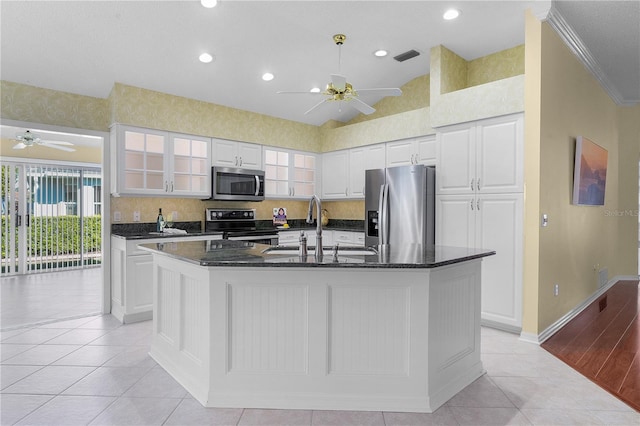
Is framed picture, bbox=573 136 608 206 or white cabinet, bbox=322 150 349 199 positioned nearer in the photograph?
framed picture, bbox=573 136 608 206

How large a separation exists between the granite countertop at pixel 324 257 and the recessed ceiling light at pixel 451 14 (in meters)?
Result: 2.39

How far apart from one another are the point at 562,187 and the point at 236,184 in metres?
3.87

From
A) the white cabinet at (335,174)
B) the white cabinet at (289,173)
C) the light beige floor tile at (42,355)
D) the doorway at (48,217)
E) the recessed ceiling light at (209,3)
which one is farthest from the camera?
the doorway at (48,217)

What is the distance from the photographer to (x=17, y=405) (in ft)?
7.57

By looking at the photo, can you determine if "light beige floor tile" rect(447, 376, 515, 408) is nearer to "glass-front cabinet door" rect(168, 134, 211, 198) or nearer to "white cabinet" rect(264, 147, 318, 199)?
"glass-front cabinet door" rect(168, 134, 211, 198)

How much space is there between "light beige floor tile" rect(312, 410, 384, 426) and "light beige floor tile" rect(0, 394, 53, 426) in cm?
168

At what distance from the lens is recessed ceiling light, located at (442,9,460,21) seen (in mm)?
3670

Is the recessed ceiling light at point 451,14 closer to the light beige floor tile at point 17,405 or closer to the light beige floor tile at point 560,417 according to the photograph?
the light beige floor tile at point 560,417

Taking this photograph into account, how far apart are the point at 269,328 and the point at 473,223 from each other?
104 inches

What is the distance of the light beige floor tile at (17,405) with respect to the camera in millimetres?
2162

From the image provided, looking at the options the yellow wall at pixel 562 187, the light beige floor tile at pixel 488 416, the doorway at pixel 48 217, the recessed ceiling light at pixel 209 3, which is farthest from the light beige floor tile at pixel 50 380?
the doorway at pixel 48 217

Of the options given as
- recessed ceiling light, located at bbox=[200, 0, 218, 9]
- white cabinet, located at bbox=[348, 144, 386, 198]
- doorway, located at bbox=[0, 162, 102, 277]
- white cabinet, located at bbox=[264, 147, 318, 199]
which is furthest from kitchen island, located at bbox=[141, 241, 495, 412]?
doorway, located at bbox=[0, 162, 102, 277]

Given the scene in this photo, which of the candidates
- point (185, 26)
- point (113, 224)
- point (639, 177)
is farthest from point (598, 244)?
point (113, 224)

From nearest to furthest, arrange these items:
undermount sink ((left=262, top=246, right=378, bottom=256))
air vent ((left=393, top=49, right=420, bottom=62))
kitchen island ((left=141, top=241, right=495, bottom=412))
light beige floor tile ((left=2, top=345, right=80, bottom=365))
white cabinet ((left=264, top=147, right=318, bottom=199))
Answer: kitchen island ((left=141, top=241, right=495, bottom=412)) → undermount sink ((left=262, top=246, right=378, bottom=256)) → light beige floor tile ((left=2, top=345, right=80, bottom=365)) → air vent ((left=393, top=49, right=420, bottom=62)) → white cabinet ((left=264, top=147, right=318, bottom=199))
